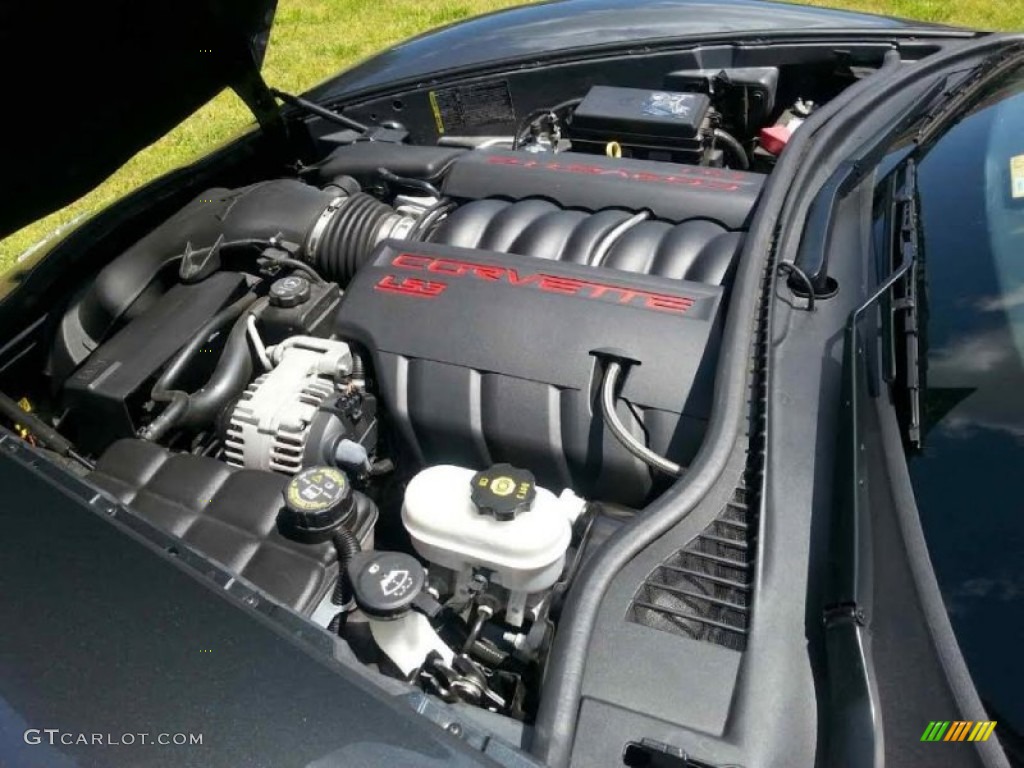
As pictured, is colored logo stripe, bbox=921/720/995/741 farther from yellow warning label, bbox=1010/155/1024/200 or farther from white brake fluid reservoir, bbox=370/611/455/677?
yellow warning label, bbox=1010/155/1024/200

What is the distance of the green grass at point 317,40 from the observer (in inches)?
160

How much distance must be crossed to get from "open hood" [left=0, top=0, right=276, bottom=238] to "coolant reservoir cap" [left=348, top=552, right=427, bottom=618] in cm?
98

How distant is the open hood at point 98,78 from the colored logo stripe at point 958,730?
153 centimetres

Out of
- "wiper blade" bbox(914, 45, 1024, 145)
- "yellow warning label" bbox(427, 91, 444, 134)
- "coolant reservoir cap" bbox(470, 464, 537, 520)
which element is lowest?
"coolant reservoir cap" bbox(470, 464, 537, 520)

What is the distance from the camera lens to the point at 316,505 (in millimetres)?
1206

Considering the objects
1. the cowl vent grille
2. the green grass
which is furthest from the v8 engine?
the green grass

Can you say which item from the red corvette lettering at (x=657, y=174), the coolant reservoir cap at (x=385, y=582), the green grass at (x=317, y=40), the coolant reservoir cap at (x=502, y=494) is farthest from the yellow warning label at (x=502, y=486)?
the green grass at (x=317, y=40)

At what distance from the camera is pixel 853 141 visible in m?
1.67

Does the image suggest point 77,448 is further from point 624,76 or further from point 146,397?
point 624,76

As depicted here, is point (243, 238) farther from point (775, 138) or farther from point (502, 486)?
point (775, 138)

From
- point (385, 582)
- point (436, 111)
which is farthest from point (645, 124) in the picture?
point (385, 582)

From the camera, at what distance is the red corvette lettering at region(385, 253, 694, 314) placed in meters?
1.40

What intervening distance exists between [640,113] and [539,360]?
98cm

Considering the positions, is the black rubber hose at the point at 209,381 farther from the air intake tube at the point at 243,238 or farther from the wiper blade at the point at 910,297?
the wiper blade at the point at 910,297
